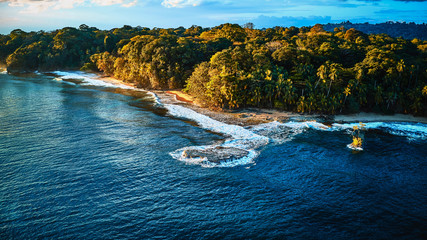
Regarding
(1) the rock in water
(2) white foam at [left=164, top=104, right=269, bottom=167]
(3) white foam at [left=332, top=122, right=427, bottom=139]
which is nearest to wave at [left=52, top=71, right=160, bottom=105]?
(2) white foam at [left=164, top=104, right=269, bottom=167]

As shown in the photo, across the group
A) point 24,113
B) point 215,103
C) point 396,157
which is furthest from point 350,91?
point 24,113

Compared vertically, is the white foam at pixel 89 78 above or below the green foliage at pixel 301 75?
below

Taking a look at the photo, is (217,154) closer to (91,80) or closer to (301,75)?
(301,75)

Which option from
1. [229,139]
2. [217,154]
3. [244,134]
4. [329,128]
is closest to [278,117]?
[329,128]

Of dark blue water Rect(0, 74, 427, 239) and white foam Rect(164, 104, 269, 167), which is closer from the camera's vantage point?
dark blue water Rect(0, 74, 427, 239)

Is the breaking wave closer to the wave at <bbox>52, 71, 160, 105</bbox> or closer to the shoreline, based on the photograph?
the shoreline

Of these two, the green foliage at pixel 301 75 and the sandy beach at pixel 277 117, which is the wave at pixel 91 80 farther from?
the sandy beach at pixel 277 117

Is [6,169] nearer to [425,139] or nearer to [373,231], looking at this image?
[373,231]

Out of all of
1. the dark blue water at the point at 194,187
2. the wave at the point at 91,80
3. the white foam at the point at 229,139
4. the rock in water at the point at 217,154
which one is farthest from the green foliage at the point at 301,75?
the rock in water at the point at 217,154

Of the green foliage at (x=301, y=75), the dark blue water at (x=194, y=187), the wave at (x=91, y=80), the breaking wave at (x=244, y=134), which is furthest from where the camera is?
the wave at (x=91, y=80)
